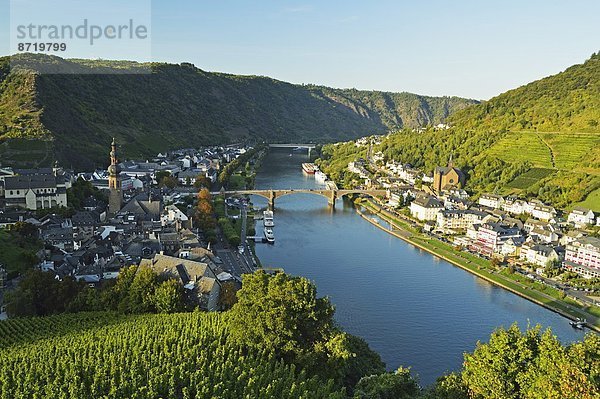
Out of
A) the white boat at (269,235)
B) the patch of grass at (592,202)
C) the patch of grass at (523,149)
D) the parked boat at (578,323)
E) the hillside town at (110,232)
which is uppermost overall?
the patch of grass at (523,149)

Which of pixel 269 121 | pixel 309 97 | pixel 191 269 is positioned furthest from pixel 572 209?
pixel 309 97

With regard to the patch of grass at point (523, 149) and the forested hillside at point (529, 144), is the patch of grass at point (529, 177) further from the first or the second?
the patch of grass at point (523, 149)

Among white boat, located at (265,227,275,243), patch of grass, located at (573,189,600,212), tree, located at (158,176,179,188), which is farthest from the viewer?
tree, located at (158,176,179,188)

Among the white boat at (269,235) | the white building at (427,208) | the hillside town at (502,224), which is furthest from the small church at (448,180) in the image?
the white boat at (269,235)

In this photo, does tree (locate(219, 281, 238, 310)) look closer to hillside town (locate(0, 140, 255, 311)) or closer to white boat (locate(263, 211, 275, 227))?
hillside town (locate(0, 140, 255, 311))

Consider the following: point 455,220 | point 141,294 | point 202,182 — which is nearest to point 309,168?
point 202,182

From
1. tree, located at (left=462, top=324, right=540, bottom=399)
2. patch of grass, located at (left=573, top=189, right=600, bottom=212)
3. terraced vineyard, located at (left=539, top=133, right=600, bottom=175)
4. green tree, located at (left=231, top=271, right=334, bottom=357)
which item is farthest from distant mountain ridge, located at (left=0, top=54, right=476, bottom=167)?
terraced vineyard, located at (left=539, top=133, right=600, bottom=175)

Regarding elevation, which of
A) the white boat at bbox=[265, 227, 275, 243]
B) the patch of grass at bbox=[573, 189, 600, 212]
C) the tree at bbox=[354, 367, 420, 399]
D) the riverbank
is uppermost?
the patch of grass at bbox=[573, 189, 600, 212]
